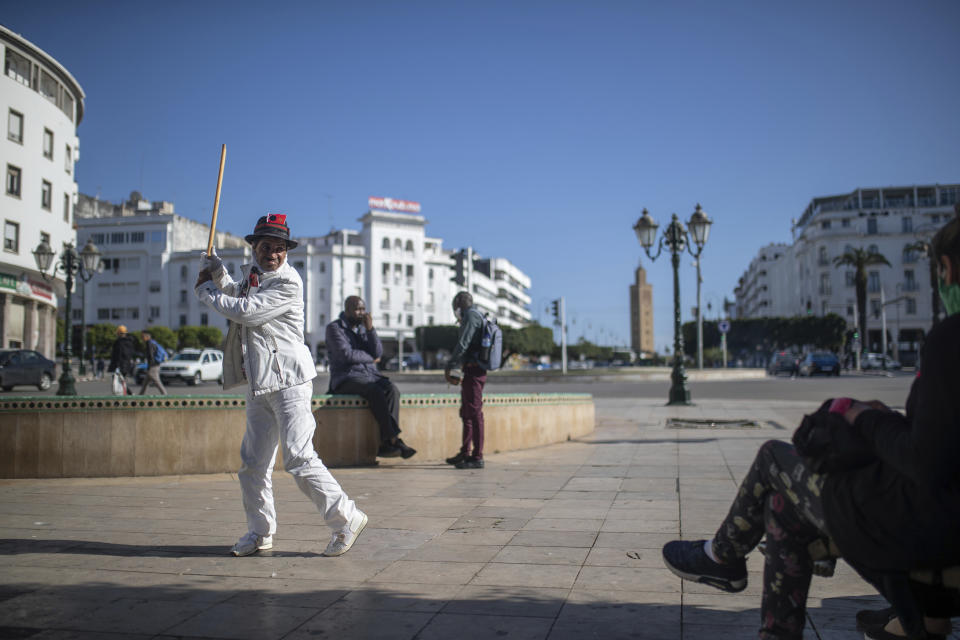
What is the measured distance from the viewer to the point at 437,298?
320 feet

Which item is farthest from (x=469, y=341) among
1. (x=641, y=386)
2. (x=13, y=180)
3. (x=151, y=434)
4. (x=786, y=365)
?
(x=786, y=365)

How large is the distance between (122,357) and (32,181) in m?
24.3

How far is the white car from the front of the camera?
33469 millimetres

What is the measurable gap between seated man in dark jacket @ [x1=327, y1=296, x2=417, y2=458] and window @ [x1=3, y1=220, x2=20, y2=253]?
32958mm

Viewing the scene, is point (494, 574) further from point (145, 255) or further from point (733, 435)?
point (145, 255)

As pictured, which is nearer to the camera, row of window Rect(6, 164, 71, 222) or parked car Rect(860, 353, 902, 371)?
row of window Rect(6, 164, 71, 222)

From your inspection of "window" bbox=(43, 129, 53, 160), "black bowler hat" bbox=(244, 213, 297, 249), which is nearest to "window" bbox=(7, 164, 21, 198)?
"window" bbox=(43, 129, 53, 160)

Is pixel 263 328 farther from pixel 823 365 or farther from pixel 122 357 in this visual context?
pixel 823 365

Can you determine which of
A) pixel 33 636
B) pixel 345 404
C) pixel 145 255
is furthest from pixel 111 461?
pixel 145 255

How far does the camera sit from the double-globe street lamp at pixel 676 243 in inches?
707

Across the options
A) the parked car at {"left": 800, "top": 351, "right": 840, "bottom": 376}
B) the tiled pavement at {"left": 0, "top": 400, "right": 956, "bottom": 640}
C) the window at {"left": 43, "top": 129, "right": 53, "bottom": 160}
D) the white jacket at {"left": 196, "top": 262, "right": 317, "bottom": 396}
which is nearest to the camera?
the tiled pavement at {"left": 0, "top": 400, "right": 956, "bottom": 640}

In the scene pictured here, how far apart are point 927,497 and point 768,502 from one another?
0.58 m

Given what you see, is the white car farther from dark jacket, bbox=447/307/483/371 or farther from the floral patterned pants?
the floral patterned pants


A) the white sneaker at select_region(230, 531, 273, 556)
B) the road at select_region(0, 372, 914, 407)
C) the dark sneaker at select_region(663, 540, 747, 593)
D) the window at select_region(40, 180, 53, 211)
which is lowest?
the road at select_region(0, 372, 914, 407)
